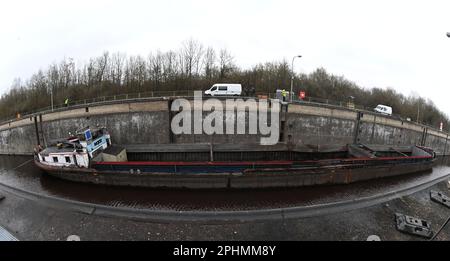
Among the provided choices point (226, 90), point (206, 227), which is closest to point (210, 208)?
point (206, 227)

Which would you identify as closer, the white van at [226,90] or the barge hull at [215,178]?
the barge hull at [215,178]

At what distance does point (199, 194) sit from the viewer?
17.2 m

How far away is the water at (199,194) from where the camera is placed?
15.5 meters

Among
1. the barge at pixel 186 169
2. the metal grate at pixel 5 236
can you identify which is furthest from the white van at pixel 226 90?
the metal grate at pixel 5 236

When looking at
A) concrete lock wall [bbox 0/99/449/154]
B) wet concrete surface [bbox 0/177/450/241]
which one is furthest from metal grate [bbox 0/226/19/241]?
concrete lock wall [bbox 0/99/449/154]

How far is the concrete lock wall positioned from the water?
7.10 meters

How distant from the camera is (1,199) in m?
15.9

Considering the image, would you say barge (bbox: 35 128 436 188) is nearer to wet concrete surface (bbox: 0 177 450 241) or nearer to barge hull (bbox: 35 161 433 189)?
barge hull (bbox: 35 161 433 189)

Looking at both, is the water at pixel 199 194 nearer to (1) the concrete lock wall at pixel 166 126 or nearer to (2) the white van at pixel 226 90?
(1) the concrete lock wall at pixel 166 126

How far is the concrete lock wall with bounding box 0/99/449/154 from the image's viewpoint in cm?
2461

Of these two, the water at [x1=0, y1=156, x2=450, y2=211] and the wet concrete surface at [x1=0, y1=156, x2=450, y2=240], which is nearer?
the wet concrete surface at [x1=0, y1=156, x2=450, y2=240]

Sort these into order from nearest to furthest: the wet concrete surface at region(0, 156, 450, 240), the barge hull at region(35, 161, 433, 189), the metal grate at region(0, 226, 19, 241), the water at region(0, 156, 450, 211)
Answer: the metal grate at region(0, 226, 19, 241)
the wet concrete surface at region(0, 156, 450, 240)
the water at region(0, 156, 450, 211)
the barge hull at region(35, 161, 433, 189)

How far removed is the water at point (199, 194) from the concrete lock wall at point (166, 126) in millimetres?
7095

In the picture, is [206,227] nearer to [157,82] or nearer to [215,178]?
[215,178]
